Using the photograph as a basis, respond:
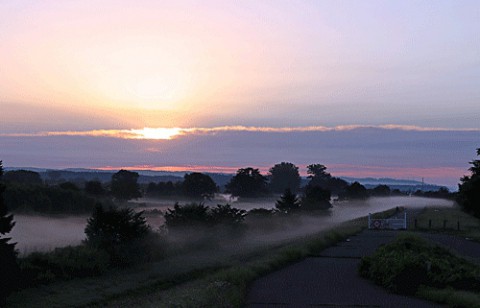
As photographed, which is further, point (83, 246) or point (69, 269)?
point (83, 246)

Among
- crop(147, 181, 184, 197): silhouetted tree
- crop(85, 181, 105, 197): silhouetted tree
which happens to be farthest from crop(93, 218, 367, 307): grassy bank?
crop(147, 181, 184, 197): silhouetted tree

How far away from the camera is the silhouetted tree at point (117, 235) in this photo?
99.5 ft

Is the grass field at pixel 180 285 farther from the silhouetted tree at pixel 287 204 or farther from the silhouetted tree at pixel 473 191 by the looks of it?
the silhouetted tree at pixel 287 204

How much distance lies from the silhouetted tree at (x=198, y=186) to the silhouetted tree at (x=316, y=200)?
3198 centimetres

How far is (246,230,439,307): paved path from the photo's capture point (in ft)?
50.8

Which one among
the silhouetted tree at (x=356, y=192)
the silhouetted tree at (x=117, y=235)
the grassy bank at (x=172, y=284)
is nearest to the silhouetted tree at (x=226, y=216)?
the grassy bank at (x=172, y=284)

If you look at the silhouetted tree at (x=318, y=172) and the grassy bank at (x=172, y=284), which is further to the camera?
the silhouetted tree at (x=318, y=172)

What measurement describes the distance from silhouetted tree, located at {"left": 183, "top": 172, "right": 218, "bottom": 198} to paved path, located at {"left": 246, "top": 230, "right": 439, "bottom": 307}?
103 metres

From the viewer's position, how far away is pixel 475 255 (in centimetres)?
2961

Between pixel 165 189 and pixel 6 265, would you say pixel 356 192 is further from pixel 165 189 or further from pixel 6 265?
pixel 6 265

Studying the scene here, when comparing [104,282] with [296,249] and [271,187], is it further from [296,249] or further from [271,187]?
[271,187]

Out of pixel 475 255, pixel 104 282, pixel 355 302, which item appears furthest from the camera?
pixel 475 255

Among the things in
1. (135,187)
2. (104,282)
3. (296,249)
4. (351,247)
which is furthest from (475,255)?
(135,187)

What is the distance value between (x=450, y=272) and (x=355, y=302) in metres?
4.12
